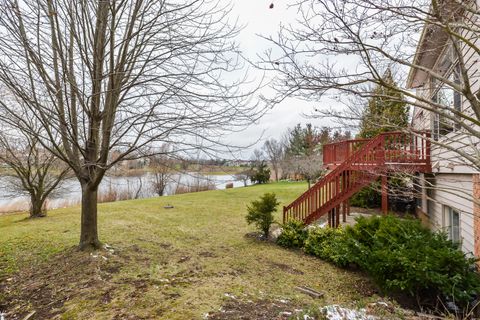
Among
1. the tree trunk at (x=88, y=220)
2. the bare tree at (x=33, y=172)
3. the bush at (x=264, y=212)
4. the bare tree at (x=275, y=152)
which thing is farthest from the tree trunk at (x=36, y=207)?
the bare tree at (x=275, y=152)

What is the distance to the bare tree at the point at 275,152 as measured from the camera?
28191 millimetres

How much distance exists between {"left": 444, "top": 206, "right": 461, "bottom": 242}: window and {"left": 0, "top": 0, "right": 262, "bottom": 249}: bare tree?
15.6 feet

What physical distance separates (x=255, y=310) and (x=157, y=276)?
1.86 m

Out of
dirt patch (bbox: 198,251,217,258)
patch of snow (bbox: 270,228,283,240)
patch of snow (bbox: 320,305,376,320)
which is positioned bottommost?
patch of snow (bbox: 270,228,283,240)

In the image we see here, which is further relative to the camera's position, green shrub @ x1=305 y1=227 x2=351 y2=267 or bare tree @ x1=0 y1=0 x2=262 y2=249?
green shrub @ x1=305 y1=227 x2=351 y2=267

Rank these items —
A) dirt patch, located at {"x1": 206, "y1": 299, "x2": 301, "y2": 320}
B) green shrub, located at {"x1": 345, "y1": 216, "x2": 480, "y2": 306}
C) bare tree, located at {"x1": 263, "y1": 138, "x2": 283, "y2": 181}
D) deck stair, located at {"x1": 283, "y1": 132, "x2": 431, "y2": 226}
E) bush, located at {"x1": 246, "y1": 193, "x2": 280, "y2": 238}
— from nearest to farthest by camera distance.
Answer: dirt patch, located at {"x1": 206, "y1": 299, "x2": 301, "y2": 320}, green shrub, located at {"x1": 345, "y1": 216, "x2": 480, "y2": 306}, deck stair, located at {"x1": 283, "y1": 132, "x2": 431, "y2": 226}, bush, located at {"x1": 246, "y1": 193, "x2": 280, "y2": 238}, bare tree, located at {"x1": 263, "y1": 138, "x2": 283, "y2": 181}

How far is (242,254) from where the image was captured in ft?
19.9

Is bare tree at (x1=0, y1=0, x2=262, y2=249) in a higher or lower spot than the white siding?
higher

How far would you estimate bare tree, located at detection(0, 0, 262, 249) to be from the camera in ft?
13.5

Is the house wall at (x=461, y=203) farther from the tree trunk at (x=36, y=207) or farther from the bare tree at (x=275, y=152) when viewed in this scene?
the bare tree at (x=275, y=152)

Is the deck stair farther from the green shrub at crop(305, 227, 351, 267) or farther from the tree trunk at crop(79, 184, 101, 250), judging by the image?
the tree trunk at crop(79, 184, 101, 250)

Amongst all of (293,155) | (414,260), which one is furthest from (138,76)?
(293,155)

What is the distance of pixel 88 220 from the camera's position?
5.18 m

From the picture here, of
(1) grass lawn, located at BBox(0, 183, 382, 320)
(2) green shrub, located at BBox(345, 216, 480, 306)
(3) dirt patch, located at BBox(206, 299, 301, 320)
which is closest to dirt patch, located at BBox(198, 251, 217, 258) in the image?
(1) grass lawn, located at BBox(0, 183, 382, 320)
